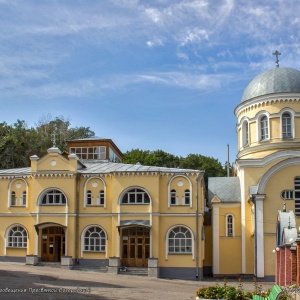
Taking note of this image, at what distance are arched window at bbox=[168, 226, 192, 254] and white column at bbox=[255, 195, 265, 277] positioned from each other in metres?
4.11

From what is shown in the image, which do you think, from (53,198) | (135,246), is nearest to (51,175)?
(53,198)

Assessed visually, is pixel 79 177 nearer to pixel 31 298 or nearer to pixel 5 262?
pixel 5 262

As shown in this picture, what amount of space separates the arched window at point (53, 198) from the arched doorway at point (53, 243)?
1642 mm

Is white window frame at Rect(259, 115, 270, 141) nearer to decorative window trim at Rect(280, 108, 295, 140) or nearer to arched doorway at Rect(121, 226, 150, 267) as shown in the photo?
decorative window trim at Rect(280, 108, 295, 140)

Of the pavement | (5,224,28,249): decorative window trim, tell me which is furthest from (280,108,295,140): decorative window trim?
(5,224,28,249): decorative window trim

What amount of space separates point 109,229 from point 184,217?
4816mm

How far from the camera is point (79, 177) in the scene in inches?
1319

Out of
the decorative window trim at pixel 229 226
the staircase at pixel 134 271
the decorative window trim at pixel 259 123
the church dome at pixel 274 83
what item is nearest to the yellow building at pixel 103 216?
the staircase at pixel 134 271

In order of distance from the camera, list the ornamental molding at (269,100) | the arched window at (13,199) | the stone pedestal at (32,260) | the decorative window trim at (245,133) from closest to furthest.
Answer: the stone pedestal at (32,260) < the arched window at (13,199) < the ornamental molding at (269,100) < the decorative window trim at (245,133)

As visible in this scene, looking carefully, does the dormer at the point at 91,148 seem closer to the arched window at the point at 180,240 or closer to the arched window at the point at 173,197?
the arched window at the point at 173,197

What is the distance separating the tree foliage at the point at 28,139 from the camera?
51562 mm

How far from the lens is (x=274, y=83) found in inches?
1431

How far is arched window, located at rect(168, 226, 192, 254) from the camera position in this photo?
32.0 m

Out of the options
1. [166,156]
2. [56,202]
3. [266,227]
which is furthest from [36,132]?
[266,227]
